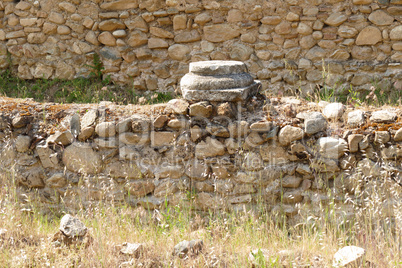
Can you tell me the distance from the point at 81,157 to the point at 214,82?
137 cm

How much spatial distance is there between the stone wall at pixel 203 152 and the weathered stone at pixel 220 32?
9.12ft

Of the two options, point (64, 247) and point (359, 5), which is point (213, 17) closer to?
point (359, 5)

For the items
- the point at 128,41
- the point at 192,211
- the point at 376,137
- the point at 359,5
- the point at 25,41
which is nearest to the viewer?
the point at 376,137

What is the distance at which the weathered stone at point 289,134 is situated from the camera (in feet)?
10.7

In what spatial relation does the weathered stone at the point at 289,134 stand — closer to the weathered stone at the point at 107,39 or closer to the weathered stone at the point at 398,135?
the weathered stone at the point at 398,135

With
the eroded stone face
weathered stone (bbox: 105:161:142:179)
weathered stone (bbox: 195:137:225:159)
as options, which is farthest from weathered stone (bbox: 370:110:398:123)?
weathered stone (bbox: 105:161:142:179)

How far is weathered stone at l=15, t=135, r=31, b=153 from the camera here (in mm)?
3623

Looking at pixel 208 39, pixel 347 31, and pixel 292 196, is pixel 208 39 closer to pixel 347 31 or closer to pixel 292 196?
pixel 347 31

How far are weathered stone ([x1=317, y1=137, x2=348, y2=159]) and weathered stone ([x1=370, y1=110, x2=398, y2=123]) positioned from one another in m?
0.34

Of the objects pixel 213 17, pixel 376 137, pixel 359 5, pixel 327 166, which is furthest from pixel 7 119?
pixel 359 5

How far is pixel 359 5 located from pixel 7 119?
4869 millimetres

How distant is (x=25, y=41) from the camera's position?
23.0ft

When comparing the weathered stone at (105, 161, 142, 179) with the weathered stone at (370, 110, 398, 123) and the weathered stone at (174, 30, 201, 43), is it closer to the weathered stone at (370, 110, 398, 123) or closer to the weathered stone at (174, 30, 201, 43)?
the weathered stone at (370, 110, 398, 123)

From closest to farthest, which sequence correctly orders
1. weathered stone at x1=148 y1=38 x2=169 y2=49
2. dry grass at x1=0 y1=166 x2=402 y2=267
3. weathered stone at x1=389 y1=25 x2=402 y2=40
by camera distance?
dry grass at x1=0 y1=166 x2=402 y2=267 < weathered stone at x1=389 y1=25 x2=402 y2=40 < weathered stone at x1=148 y1=38 x2=169 y2=49
